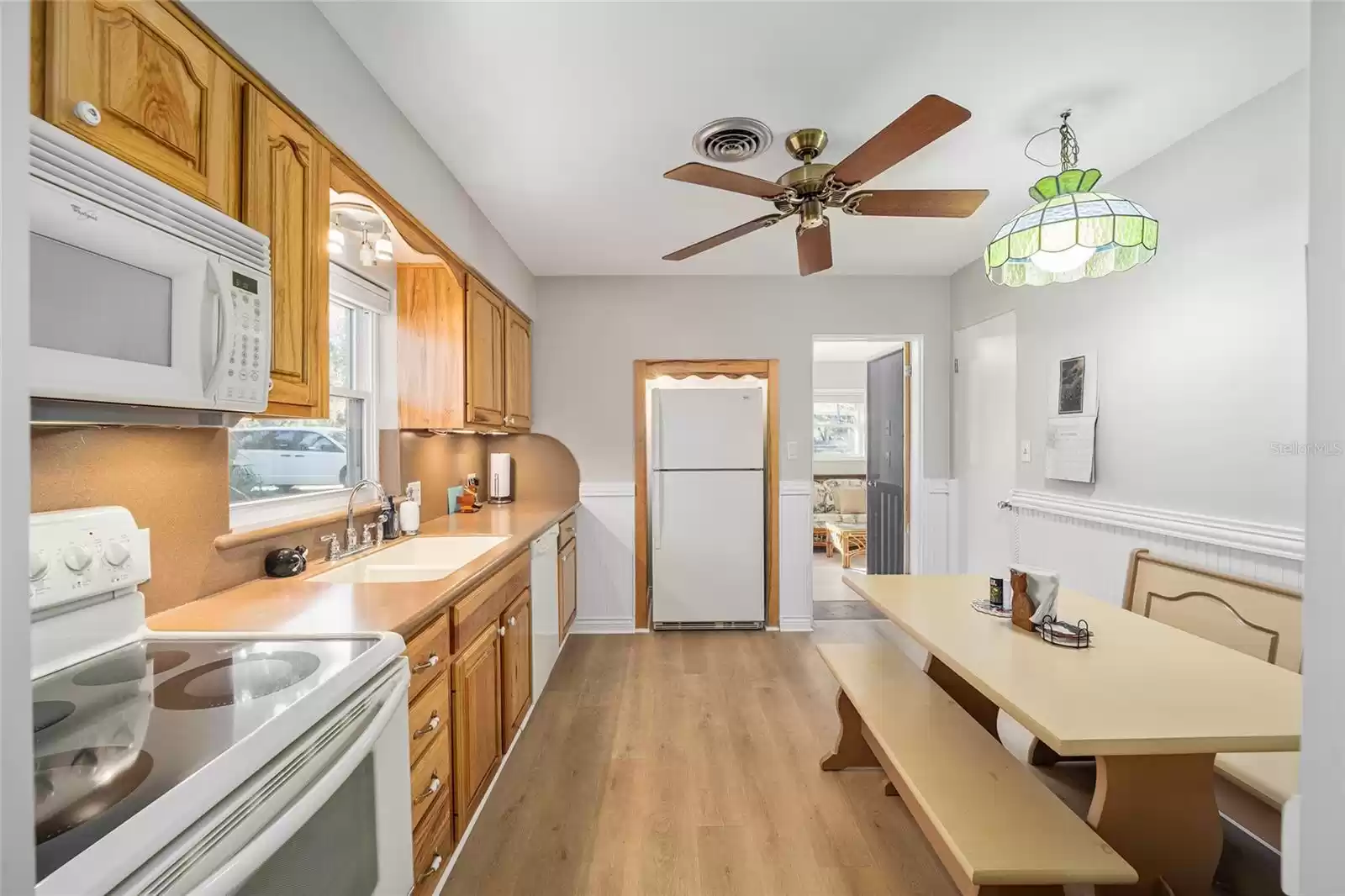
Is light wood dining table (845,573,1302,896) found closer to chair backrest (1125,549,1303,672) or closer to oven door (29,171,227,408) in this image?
chair backrest (1125,549,1303,672)

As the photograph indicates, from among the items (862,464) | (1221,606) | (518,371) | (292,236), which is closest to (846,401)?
(862,464)

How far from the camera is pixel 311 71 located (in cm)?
147

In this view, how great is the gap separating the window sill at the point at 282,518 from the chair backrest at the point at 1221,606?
3003 mm

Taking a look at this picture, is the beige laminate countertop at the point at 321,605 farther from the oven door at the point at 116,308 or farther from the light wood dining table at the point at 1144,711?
the light wood dining table at the point at 1144,711

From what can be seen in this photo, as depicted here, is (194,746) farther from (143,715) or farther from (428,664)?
(428,664)

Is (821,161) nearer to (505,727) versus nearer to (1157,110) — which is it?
(1157,110)

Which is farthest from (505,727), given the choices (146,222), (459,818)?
(146,222)

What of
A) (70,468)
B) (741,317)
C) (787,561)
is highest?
(741,317)

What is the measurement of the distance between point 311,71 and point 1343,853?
Result: 2143 mm

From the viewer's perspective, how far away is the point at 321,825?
0.95m

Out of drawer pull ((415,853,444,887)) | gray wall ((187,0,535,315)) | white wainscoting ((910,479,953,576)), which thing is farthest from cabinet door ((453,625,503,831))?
white wainscoting ((910,479,953,576))

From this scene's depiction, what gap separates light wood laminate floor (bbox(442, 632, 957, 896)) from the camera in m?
1.75

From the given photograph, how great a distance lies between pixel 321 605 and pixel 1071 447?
3.15 m

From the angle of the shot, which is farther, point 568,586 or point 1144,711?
point 568,586
